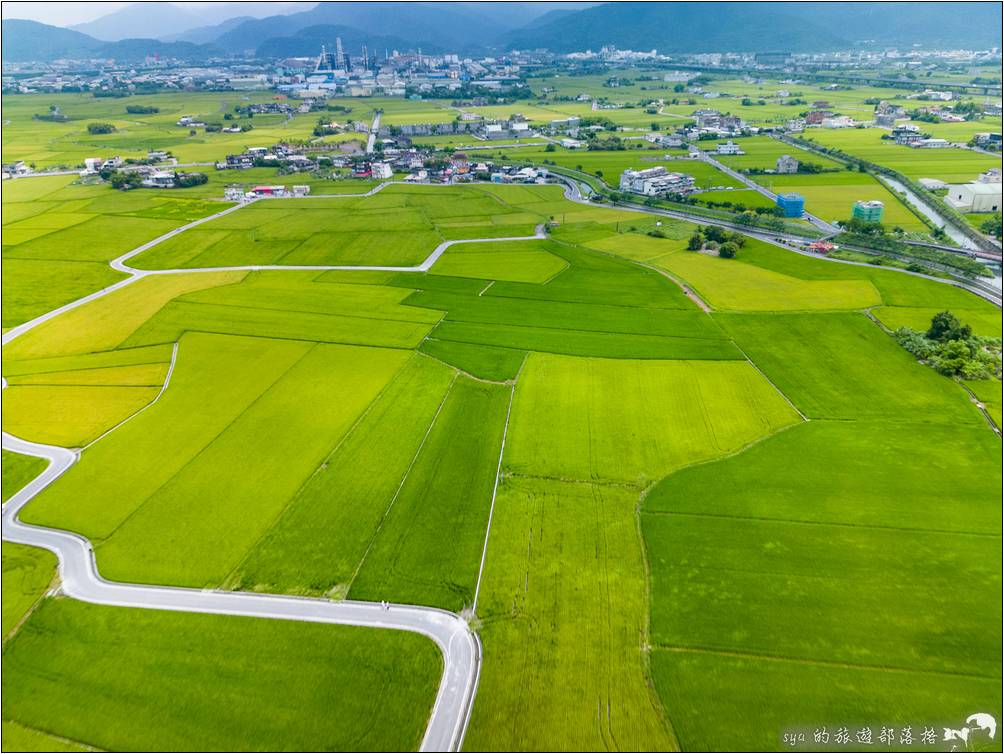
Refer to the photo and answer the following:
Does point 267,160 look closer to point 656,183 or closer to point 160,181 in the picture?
point 160,181

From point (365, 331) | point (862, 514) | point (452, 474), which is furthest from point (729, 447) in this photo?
point (365, 331)

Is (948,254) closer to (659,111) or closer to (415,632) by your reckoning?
(415,632)

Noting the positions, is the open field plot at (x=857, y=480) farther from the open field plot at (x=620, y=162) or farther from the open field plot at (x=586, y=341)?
the open field plot at (x=620, y=162)

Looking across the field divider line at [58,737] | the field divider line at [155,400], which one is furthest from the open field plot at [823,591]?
the field divider line at [155,400]

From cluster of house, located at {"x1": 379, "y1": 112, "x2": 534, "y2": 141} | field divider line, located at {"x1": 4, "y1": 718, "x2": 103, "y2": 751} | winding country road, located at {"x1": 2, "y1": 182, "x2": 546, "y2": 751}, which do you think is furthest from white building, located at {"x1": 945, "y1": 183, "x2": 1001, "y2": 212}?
field divider line, located at {"x1": 4, "y1": 718, "x2": 103, "y2": 751}

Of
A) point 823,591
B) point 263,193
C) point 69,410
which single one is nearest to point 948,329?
point 823,591

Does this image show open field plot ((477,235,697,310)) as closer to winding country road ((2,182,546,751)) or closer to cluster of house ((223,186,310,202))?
winding country road ((2,182,546,751))
